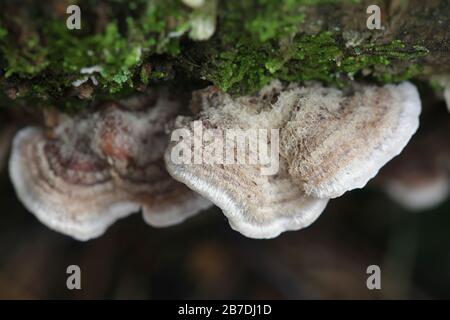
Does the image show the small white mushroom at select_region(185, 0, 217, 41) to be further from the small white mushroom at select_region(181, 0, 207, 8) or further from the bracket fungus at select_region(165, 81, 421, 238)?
the bracket fungus at select_region(165, 81, 421, 238)

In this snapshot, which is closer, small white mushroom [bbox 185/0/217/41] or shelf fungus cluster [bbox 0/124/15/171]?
small white mushroom [bbox 185/0/217/41]

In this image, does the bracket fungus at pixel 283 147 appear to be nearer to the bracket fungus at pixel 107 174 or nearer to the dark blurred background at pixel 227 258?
the bracket fungus at pixel 107 174

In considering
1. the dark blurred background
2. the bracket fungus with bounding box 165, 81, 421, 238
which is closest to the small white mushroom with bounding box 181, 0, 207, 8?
A: the bracket fungus with bounding box 165, 81, 421, 238

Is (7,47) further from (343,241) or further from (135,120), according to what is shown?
(343,241)

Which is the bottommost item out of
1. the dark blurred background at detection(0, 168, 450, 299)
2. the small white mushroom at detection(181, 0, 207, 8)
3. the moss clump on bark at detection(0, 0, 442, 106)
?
the dark blurred background at detection(0, 168, 450, 299)

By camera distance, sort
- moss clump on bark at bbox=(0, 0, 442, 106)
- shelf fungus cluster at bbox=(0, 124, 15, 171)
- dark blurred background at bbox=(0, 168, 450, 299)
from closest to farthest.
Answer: moss clump on bark at bbox=(0, 0, 442, 106)
shelf fungus cluster at bbox=(0, 124, 15, 171)
dark blurred background at bbox=(0, 168, 450, 299)

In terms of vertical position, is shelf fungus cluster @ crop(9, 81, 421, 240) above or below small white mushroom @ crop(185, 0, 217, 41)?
below
